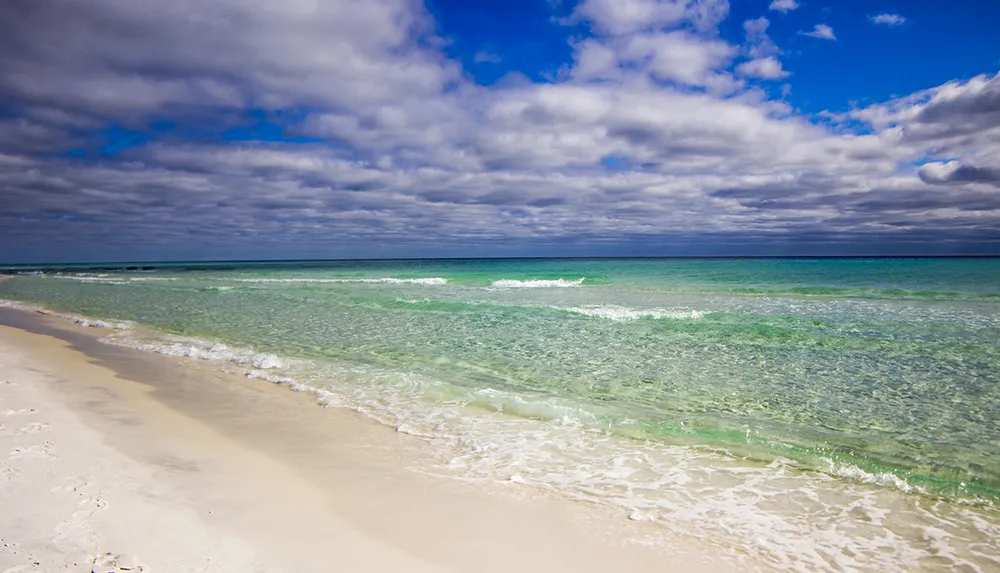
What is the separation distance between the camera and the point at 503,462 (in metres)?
5.78

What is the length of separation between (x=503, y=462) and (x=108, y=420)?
5.38 m

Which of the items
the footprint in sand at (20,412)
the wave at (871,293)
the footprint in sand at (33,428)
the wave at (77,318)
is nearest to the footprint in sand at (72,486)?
the footprint in sand at (33,428)

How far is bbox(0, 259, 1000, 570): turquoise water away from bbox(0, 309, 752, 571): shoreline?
1.72 feet

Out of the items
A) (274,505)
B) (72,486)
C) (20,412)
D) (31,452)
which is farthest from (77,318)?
(274,505)

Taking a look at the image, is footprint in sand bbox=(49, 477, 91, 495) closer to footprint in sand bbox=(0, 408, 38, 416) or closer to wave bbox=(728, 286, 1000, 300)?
footprint in sand bbox=(0, 408, 38, 416)

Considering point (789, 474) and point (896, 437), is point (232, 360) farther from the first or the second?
point (896, 437)

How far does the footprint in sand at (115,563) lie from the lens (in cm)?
329

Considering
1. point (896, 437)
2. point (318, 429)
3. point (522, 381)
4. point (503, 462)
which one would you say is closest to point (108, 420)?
point (318, 429)

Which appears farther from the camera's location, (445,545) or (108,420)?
(108,420)

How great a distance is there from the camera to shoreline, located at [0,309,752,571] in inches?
145

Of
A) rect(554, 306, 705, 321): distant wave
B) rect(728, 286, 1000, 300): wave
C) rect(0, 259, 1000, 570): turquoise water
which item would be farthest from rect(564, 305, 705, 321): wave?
rect(728, 286, 1000, 300): wave

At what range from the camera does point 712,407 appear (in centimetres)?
797

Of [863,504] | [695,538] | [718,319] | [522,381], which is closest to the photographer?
[695,538]

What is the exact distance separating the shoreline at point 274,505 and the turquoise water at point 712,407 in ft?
1.72
